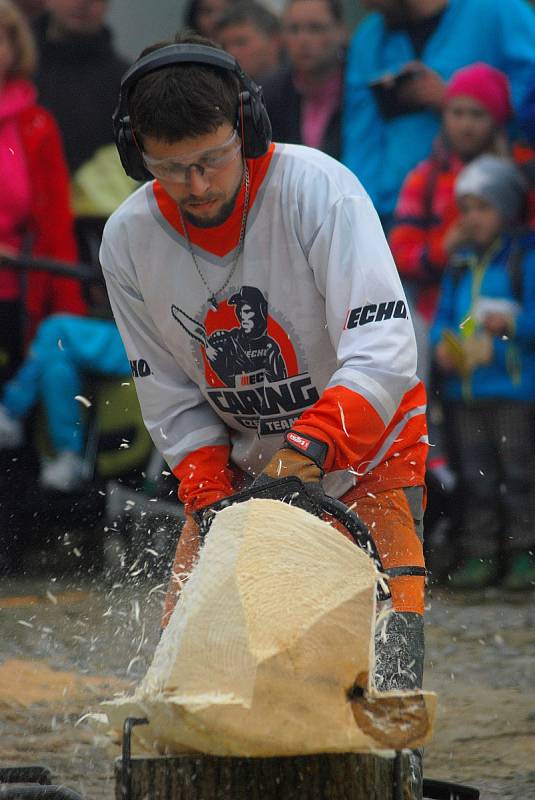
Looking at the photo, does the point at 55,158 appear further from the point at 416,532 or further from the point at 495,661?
the point at 416,532

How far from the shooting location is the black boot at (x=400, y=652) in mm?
3061

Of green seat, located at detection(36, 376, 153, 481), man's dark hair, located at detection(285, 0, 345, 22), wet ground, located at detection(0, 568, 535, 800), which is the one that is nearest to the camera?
wet ground, located at detection(0, 568, 535, 800)

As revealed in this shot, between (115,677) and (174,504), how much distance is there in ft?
5.93

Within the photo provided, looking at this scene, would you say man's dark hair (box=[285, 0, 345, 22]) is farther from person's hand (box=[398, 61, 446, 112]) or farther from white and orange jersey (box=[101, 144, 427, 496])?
white and orange jersey (box=[101, 144, 427, 496])

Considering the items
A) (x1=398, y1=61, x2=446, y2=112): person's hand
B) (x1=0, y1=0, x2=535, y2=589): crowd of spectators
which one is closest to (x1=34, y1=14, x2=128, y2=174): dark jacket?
(x1=0, y1=0, x2=535, y2=589): crowd of spectators

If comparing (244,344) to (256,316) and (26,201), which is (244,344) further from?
(26,201)

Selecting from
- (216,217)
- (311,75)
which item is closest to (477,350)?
(311,75)

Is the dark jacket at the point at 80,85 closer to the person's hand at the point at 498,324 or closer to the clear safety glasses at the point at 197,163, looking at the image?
the person's hand at the point at 498,324

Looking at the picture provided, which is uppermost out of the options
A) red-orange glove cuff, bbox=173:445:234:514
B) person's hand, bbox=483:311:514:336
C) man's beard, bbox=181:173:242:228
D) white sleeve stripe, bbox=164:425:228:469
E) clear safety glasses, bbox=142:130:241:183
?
clear safety glasses, bbox=142:130:241:183

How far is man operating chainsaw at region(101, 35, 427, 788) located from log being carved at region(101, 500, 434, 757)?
174mm

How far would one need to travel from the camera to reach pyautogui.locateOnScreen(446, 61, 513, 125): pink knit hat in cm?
677

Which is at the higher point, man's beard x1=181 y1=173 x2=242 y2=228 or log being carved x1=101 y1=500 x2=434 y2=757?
man's beard x1=181 y1=173 x2=242 y2=228

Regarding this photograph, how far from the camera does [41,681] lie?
210 inches

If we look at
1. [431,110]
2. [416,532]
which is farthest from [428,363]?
[416,532]
